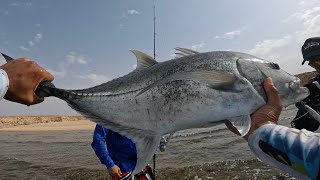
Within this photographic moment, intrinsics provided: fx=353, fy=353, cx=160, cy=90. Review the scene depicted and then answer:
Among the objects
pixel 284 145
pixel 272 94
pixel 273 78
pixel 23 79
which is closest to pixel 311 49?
pixel 273 78

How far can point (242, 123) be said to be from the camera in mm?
2340

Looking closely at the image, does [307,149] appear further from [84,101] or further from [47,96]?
[47,96]

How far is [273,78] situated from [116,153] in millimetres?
3936

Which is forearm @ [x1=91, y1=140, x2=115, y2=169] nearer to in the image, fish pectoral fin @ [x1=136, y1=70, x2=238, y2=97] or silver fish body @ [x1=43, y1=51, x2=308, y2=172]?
silver fish body @ [x1=43, y1=51, x2=308, y2=172]

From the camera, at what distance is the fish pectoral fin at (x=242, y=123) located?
2.26m

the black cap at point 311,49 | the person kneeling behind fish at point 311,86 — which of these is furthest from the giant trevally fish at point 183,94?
the black cap at point 311,49

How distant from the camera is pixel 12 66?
2.87 meters

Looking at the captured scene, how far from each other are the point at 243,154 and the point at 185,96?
8.05m

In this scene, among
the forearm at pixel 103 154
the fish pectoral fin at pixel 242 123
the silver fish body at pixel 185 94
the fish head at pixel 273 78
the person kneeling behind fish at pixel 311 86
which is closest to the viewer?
the fish pectoral fin at pixel 242 123

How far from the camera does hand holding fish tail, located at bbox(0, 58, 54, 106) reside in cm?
282

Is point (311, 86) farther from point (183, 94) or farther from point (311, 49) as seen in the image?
point (183, 94)

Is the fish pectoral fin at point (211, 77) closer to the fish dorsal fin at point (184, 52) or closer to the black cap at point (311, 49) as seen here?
the fish dorsal fin at point (184, 52)

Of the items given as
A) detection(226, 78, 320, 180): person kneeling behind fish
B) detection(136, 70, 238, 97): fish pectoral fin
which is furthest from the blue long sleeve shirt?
detection(226, 78, 320, 180): person kneeling behind fish

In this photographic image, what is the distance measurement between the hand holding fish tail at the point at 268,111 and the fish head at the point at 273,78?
2.3 inches
